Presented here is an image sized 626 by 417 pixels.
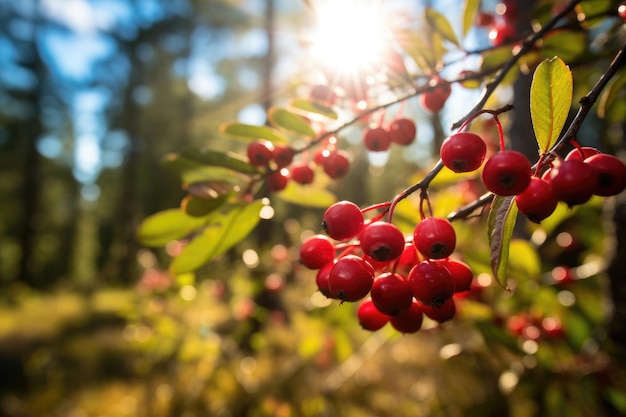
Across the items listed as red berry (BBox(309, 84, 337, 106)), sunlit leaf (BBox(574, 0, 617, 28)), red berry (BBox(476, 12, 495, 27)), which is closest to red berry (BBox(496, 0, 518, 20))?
red berry (BBox(476, 12, 495, 27))

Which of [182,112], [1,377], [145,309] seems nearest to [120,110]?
[182,112]

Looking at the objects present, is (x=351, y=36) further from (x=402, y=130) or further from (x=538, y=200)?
(x=538, y=200)

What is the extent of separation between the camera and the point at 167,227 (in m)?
1.01

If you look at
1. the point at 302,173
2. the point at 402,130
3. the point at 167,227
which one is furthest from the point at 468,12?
the point at 167,227

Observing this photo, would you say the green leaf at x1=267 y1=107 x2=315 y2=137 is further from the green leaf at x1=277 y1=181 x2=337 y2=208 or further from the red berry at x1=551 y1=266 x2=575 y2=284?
the red berry at x1=551 y1=266 x2=575 y2=284

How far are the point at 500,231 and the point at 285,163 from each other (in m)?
0.58

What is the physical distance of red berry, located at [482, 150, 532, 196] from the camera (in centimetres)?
55

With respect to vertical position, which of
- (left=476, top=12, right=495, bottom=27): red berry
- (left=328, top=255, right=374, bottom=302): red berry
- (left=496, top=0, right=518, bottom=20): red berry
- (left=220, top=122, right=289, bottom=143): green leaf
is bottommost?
(left=328, top=255, right=374, bottom=302): red berry

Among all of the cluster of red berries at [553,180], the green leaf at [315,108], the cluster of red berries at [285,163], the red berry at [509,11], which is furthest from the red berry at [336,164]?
the red berry at [509,11]

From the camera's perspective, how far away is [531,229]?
1.96 meters

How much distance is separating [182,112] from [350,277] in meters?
18.7

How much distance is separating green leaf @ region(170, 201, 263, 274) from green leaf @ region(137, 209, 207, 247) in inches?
1.8

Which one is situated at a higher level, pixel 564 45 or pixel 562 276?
pixel 564 45

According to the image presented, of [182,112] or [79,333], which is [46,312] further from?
[182,112]
